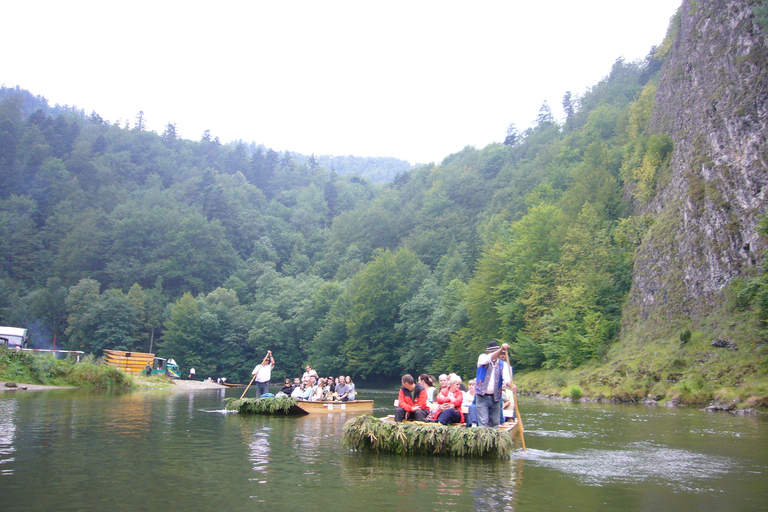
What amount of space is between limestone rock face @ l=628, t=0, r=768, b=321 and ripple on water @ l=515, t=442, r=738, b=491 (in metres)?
21.9

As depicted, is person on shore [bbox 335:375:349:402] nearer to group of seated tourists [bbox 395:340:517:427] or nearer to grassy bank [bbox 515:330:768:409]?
group of seated tourists [bbox 395:340:517:427]

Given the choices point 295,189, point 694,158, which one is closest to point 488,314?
point 694,158

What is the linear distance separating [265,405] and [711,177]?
32.6m

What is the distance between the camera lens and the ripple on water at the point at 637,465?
413 inches

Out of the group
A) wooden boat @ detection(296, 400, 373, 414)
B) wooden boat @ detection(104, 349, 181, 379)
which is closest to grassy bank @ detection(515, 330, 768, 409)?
wooden boat @ detection(296, 400, 373, 414)

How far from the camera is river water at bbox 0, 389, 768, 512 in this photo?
27.2ft

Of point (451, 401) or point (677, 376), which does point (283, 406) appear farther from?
point (677, 376)

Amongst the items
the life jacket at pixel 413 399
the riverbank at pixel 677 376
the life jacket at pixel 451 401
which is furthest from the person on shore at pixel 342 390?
the riverbank at pixel 677 376

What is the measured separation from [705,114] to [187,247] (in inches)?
4000

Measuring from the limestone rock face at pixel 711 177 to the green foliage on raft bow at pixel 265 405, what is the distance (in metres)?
25.2

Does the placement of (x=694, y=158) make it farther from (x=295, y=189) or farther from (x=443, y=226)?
(x=295, y=189)

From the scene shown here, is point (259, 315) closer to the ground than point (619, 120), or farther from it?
closer to the ground

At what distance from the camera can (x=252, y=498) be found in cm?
835

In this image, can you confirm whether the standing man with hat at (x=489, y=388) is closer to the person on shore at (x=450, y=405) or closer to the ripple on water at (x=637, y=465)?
the ripple on water at (x=637, y=465)
